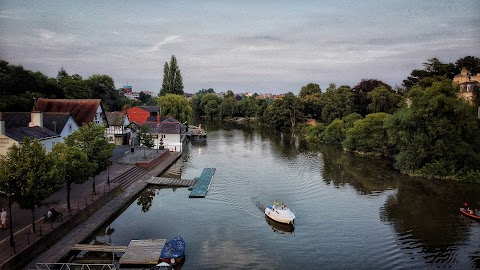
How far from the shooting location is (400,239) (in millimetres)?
24297

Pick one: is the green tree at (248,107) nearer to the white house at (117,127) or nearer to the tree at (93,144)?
the white house at (117,127)

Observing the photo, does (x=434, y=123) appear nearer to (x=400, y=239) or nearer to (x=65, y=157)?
(x=400, y=239)

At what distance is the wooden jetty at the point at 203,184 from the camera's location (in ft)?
108

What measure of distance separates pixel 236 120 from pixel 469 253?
10855 cm

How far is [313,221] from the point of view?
88.4 feet

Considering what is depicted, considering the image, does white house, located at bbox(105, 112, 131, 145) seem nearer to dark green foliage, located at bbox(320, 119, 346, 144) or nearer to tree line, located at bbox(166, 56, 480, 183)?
tree line, located at bbox(166, 56, 480, 183)

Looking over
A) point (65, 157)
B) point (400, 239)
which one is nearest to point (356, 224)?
point (400, 239)

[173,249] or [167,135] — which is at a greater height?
[167,135]

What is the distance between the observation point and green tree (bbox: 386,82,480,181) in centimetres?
4012

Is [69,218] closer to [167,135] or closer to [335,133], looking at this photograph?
[167,135]

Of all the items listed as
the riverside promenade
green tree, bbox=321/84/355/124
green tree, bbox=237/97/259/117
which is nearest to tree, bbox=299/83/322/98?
green tree, bbox=237/97/259/117

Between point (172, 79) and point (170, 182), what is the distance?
71.9 m

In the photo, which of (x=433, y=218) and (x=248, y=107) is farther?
(x=248, y=107)

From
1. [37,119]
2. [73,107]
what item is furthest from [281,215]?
[73,107]
